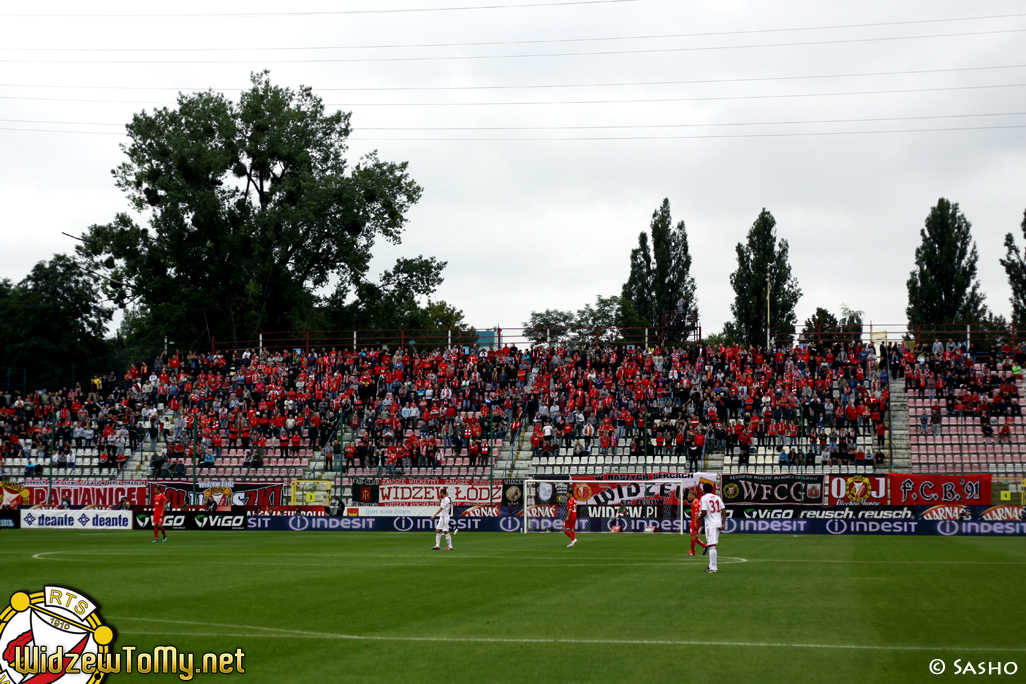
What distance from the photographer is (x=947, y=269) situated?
7681cm

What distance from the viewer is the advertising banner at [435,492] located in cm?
4500

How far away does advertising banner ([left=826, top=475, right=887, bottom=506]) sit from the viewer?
4131 centimetres

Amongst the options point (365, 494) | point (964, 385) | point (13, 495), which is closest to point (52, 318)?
point (13, 495)

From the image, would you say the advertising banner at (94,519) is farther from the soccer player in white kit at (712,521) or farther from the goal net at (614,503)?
the soccer player in white kit at (712,521)

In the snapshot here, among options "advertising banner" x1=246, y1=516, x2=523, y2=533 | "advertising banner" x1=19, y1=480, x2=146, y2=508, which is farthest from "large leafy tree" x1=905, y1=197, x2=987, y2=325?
"advertising banner" x1=19, y1=480, x2=146, y2=508

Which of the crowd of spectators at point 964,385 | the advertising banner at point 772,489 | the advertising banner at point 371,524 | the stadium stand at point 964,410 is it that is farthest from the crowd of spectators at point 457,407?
the advertising banner at point 371,524

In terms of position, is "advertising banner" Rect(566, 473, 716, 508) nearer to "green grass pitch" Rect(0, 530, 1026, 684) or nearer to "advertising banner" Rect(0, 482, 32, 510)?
"green grass pitch" Rect(0, 530, 1026, 684)

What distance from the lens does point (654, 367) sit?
5409 centimetres

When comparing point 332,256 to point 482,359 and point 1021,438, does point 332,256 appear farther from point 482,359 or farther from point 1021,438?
point 1021,438

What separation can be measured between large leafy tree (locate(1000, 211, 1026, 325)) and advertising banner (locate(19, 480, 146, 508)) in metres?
63.7

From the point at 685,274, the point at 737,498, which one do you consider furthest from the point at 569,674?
the point at 685,274

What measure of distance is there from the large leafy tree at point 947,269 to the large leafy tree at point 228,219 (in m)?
42.1

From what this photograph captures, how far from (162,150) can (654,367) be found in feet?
136

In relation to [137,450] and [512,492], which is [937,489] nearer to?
[512,492]
